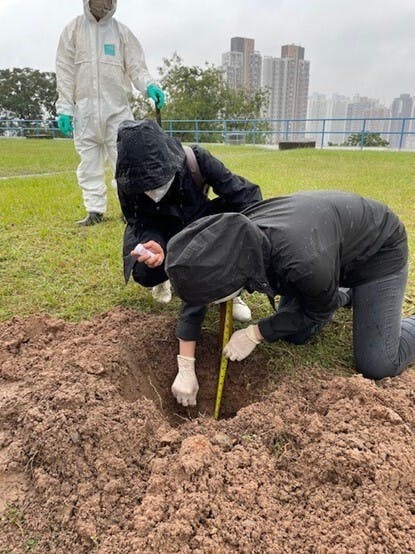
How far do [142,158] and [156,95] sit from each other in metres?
2.32

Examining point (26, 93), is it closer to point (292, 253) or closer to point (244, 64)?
point (244, 64)

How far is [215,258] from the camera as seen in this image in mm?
1667

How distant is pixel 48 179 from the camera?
866 centimetres

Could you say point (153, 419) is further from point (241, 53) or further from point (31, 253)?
point (241, 53)

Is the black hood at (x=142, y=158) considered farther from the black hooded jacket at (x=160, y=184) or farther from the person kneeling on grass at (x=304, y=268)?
the person kneeling on grass at (x=304, y=268)

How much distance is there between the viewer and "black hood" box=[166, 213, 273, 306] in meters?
1.67

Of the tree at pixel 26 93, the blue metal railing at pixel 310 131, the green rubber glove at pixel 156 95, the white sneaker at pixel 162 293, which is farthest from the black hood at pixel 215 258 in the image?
the tree at pixel 26 93

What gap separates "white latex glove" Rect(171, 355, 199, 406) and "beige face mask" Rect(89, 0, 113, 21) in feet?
11.3

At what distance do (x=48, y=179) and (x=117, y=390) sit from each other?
7310mm

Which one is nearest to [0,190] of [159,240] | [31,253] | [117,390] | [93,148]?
[93,148]

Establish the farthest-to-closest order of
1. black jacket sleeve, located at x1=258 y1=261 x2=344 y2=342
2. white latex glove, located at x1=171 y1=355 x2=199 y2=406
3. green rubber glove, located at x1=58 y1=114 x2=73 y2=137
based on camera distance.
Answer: green rubber glove, located at x1=58 y1=114 x2=73 y2=137 < white latex glove, located at x1=171 y1=355 x2=199 y2=406 < black jacket sleeve, located at x1=258 y1=261 x2=344 y2=342

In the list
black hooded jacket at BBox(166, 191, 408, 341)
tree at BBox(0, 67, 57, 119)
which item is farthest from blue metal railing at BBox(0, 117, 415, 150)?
tree at BBox(0, 67, 57, 119)

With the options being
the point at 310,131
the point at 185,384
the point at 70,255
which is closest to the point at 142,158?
the point at 185,384

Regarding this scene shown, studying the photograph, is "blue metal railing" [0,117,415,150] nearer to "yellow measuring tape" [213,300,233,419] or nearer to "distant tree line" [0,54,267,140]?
"distant tree line" [0,54,267,140]
